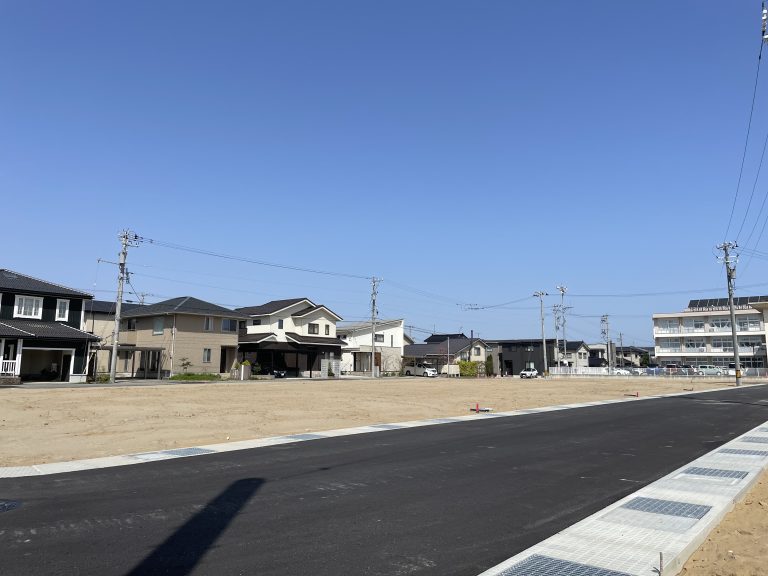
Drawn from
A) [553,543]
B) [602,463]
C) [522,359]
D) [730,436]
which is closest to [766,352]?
[522,359]

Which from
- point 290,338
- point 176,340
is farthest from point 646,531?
point 290,338

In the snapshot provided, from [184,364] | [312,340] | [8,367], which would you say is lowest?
[8,367]

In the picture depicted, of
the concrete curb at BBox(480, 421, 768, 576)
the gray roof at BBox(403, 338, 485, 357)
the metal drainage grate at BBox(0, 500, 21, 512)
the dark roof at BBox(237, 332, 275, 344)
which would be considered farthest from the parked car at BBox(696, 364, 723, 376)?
the metal drainage grate at BBox(0, 500, 21, 512)

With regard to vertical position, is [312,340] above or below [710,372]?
above

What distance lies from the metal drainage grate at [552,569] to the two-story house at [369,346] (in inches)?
2432

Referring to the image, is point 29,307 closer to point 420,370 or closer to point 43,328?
point 43,328

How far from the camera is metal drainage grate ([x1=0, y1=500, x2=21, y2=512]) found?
22.7ft

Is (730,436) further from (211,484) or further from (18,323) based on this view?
(18,323)

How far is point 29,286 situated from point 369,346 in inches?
1553

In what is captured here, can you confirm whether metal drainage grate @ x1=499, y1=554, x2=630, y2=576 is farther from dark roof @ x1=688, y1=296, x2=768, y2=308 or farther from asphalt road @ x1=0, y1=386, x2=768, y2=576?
dark roof @ x1=688, y1=296, x2=768, y2=308

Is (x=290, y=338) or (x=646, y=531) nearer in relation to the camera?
(x=646, y=531)

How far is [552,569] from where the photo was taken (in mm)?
5055

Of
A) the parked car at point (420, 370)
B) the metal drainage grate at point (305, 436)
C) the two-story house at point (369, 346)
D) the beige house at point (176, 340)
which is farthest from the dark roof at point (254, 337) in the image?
the metal drainage grate at point (305, 436)

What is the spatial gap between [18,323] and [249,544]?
3999 cm
